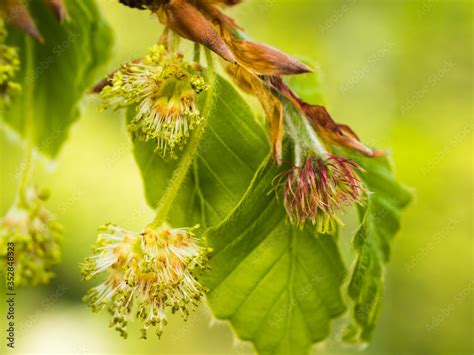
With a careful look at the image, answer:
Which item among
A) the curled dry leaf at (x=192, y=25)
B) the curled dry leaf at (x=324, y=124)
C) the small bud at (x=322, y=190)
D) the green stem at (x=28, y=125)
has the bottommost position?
the green stem at (x=28, y=125)

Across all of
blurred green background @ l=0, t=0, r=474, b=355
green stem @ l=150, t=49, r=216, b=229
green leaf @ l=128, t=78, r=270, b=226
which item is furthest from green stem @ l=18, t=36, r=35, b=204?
blurred green background @ l=0, t=0, r=474, b=355

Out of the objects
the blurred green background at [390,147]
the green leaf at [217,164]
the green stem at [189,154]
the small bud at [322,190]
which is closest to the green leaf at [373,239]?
the small bud at [322,190]

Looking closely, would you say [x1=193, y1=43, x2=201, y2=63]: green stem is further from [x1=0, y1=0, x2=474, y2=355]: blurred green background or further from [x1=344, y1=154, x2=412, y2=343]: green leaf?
[x1=0, y1=0, x2=474, y2=355]: blurred green background

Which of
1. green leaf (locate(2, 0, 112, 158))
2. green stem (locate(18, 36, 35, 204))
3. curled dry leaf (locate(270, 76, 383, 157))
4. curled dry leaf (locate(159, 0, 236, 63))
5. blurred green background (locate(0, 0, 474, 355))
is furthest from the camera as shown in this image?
blurred green background (locate(0, 0, 474, 355))

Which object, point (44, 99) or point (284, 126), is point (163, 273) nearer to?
point (284, 126)

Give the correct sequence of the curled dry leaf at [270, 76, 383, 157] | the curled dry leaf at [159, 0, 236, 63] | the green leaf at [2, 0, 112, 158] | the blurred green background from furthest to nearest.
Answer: the blurred green background, the green leaf at [2, 0, 112, 158], the curled dry leaf at [270, 76, 383, 157], the curled dry leaf at [159, 0, 236, 63]

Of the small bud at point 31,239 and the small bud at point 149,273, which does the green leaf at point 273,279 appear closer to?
the small bud at point 149,273
